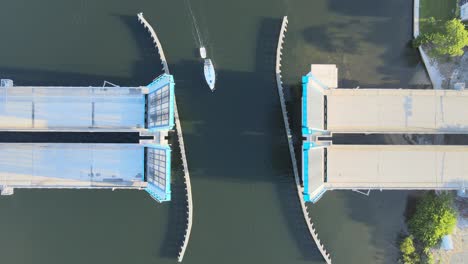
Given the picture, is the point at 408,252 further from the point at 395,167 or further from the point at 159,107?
the point at 159,107

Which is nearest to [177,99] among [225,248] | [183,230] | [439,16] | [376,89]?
[183,230]

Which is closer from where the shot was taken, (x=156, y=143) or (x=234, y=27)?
(x=156, y=143)

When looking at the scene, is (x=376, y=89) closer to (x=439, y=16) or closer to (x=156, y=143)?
(x=439, y=16)

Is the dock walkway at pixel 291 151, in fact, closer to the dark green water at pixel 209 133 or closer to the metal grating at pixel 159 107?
the dark green water at pixel 209 133

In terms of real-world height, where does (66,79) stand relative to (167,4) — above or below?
below

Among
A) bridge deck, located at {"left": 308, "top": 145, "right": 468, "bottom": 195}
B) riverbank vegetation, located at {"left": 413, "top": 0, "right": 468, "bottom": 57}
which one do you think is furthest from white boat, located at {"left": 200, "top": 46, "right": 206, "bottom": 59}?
riverbank vegetation, located at {"left": 413, "top": 0, "right": 468, "bottom": 57}

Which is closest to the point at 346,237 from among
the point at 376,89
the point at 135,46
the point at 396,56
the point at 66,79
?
the point at 376,89

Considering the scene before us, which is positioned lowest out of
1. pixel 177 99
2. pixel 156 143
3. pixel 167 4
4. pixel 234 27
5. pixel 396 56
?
pixel 156 143
